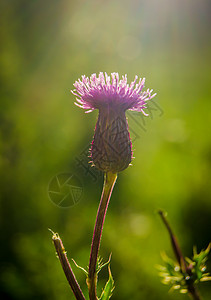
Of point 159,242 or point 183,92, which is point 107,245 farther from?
point 183,92

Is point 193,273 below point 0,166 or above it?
below

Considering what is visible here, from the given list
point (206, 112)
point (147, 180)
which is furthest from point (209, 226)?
point (206, 112)

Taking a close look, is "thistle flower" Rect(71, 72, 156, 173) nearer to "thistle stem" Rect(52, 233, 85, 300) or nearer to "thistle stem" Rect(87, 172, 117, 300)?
"thistle stem" Rect(87, 172, 117, 300)

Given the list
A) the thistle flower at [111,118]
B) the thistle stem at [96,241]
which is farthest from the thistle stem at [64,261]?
the thistle flower at [111,118]

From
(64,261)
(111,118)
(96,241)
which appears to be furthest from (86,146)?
(64,261)

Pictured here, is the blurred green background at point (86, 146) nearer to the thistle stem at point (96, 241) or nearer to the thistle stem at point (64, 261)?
the thistle stem at point (96, 241)
